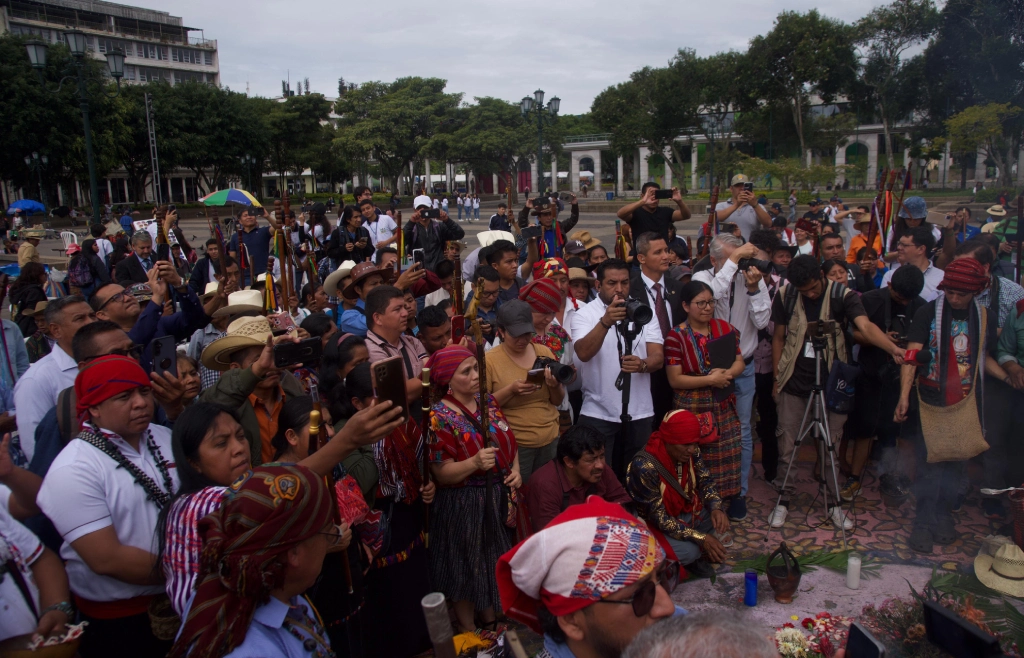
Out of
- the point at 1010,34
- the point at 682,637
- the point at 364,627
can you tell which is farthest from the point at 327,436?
the point at 1010,34

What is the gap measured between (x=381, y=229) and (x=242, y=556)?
8.92 m

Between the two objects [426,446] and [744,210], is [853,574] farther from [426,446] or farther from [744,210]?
[744,210]

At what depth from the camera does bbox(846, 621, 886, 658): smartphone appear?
1.76m

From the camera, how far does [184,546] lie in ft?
7.02

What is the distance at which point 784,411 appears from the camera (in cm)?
511

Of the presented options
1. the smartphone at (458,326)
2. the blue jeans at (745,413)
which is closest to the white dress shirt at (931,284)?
the blue jeans at (745,413)

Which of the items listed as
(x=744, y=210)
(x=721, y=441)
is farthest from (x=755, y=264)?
(x=744, y=210)

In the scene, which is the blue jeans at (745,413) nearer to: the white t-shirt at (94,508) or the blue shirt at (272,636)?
the blue shirt at (272,636)

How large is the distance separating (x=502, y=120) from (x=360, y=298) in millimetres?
46795

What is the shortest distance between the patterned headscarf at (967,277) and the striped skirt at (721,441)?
164 cm

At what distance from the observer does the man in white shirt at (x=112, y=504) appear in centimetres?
231

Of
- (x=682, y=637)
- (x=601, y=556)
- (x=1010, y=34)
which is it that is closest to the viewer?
(x=682, y=637)

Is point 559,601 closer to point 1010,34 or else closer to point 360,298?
point 360,298

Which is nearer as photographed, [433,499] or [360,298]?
[433,499]
